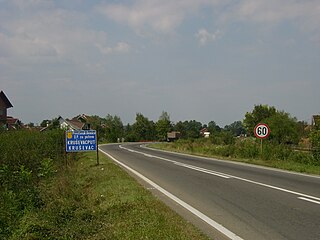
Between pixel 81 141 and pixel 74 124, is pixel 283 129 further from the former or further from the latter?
pixel 74 124

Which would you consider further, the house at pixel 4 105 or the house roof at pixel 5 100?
the house roof at pixel 5 100

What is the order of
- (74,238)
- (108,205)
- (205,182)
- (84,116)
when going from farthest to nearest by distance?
(84,116) → (205,182) → (108,205) → (74,238)

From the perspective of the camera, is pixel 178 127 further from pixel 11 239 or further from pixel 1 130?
pixel 11 239

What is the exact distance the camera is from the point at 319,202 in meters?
9.54

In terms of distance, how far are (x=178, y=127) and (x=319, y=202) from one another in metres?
121

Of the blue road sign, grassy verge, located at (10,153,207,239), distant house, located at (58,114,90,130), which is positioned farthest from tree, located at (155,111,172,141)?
grassy verge, located at (10,153,207,239)

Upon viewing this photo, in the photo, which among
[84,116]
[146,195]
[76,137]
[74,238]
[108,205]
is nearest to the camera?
[74,238]

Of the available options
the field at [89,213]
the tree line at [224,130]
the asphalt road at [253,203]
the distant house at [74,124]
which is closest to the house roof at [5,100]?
the distant house at [74,124]

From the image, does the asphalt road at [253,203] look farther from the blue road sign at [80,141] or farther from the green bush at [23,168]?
the blue road sign at [80,141]

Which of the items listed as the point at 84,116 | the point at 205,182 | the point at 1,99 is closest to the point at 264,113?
the point at 1,99

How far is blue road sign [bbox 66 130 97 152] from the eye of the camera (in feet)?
67.3

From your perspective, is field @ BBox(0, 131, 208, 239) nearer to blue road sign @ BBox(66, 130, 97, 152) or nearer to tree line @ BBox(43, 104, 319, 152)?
blue road sign @ BBox(66, 130, 97, 152)

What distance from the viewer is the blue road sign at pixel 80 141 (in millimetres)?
20500

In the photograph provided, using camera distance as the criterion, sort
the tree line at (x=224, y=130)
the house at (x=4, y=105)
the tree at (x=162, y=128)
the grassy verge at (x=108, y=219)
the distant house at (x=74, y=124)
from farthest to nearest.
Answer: the tree at (x=162, y=128) → the house at (x=4, y=105) → the tree line at (x=224, y=130) → the distant house at (x=74, y=124) → the grassy verge at (x=108, y=219)
